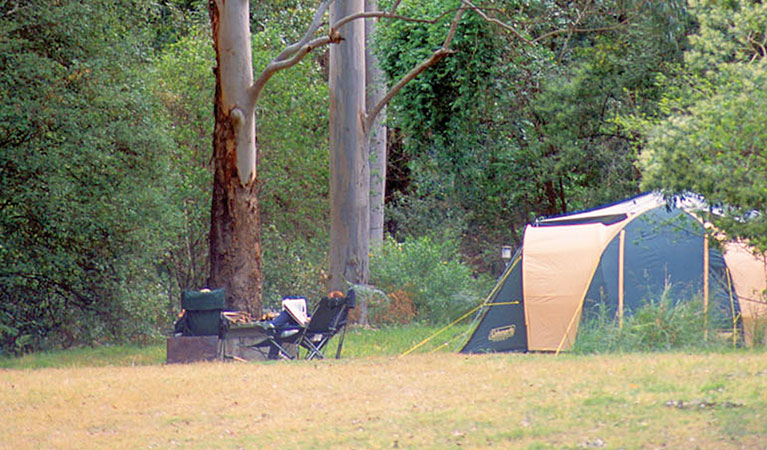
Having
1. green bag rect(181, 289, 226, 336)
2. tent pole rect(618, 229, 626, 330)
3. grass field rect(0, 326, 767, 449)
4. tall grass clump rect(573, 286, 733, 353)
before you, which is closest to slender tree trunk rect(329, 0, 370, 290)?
green bag rect(181, 289, 226, 336)

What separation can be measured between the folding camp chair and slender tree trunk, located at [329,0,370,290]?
5.90m

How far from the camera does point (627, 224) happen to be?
1247 cm

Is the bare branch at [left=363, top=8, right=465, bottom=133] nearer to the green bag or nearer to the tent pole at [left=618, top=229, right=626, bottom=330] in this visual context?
the tent pole at [left=618, top=229, right=626, bottom=330]

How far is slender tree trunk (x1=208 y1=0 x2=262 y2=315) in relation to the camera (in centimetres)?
1449

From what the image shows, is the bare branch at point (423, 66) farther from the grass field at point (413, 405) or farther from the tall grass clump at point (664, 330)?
the grass field at point (413, 405)

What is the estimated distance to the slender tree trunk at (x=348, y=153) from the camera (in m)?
18.3

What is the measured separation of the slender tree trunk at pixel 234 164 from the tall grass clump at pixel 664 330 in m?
5.30

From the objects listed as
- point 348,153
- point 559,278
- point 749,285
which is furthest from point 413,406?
point 348,153

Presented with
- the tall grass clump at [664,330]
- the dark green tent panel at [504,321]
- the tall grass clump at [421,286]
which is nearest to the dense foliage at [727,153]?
A: the tall grass clump at [664,330]

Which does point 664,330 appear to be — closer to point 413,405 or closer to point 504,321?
A: point 504,321

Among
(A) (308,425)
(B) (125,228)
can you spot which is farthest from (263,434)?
(B) (125,228)

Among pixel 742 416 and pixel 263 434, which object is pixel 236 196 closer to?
pixel 263 434

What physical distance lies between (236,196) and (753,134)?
776cm

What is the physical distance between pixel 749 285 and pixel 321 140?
36.3ft
